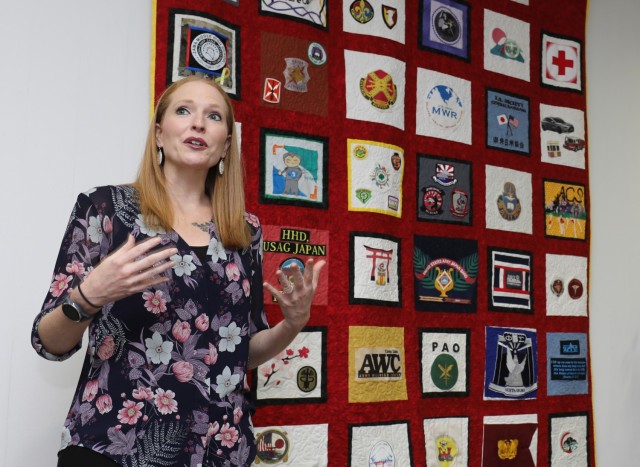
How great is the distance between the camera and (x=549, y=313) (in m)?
2.71

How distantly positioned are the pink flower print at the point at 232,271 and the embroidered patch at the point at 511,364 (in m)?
1.27

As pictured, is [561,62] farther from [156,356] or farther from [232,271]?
[156,356]

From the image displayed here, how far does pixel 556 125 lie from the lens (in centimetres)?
282

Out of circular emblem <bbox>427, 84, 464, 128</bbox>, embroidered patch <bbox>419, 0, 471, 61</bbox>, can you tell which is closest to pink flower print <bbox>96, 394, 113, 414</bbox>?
circular emblem <bbox>427, 84, 464, 128</bbox>

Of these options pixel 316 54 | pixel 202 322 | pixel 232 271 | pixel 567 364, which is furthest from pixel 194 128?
pixel 567 364

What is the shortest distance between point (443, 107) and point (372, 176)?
0.44 meters

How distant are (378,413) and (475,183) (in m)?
0.88

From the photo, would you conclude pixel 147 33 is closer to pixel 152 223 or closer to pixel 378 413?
pixel 152 223

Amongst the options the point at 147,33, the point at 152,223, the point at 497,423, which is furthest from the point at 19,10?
the point at 497,423

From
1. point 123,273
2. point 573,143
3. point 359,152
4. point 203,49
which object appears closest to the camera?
point 123,273

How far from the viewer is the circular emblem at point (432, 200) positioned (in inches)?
96.5

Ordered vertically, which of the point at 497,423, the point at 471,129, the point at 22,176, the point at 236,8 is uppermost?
the point at 236,8

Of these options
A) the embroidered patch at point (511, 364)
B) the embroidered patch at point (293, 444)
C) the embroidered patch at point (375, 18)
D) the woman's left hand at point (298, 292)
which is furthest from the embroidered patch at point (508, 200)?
the woman's left hand at point (298, 292)

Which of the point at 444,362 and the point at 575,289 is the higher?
the point at 575,289
